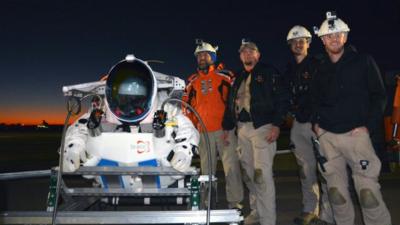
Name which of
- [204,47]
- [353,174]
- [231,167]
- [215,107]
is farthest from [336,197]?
[204,47]

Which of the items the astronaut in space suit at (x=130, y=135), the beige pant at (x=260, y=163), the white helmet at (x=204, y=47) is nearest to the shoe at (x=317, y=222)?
the beige pant at (x=260, y=163)

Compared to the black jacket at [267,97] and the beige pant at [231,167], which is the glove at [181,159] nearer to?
the black jacket at [267,97]

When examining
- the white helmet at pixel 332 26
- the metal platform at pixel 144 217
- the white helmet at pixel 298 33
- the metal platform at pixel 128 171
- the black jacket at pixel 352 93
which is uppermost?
the white helmet at pixel 298 33

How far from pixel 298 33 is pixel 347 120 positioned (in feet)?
6.07

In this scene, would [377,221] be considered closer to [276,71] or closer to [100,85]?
[276,71]

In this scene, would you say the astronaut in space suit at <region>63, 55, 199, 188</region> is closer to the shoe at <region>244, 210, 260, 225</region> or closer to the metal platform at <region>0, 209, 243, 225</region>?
the metal platform at <region>0, 209, 243, 225</region>

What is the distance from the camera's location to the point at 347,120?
465cm

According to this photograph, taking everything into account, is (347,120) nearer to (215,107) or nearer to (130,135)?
(130,135)

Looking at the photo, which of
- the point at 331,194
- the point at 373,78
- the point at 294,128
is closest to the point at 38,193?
the point at 294,128

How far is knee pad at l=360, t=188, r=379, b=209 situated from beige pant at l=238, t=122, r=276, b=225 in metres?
1.21

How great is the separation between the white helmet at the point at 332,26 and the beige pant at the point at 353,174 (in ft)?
3.47

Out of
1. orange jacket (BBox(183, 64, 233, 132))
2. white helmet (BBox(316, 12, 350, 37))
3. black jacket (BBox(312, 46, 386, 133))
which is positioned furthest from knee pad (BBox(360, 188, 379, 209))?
orange jacket (BBox(183, 64, 233, 132))

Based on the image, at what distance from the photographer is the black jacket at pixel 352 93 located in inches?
179

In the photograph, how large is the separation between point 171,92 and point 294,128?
6.03 ft
